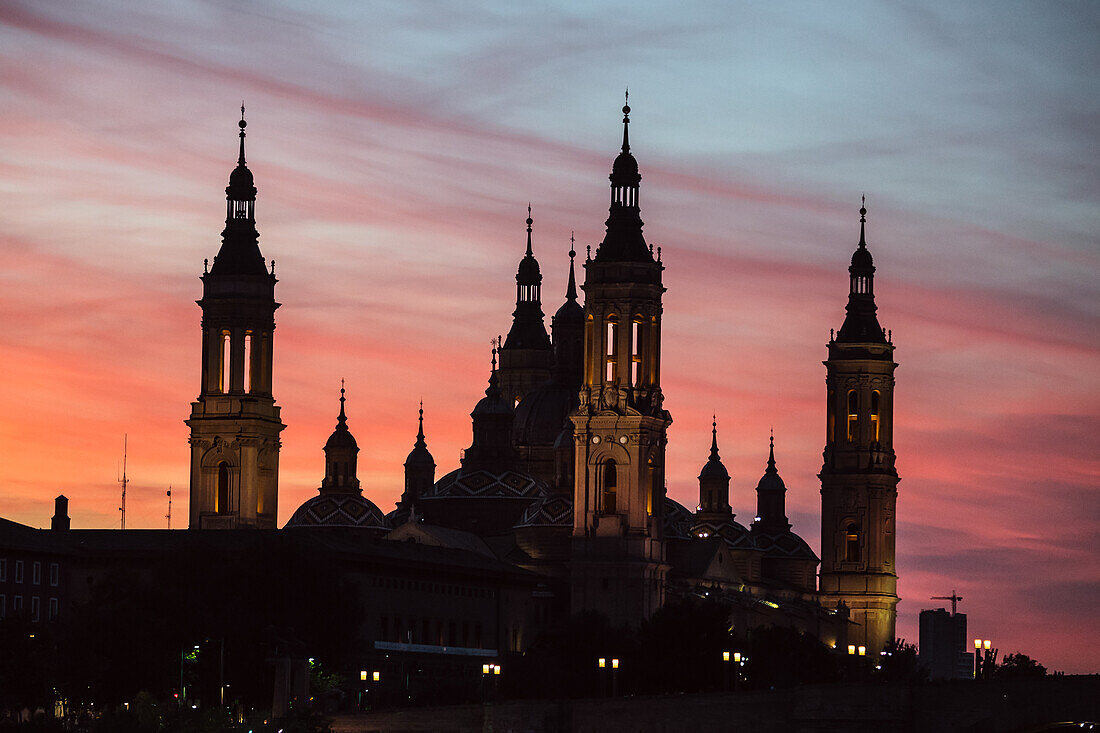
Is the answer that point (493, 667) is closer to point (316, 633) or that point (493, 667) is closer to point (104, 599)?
point (316, 633)

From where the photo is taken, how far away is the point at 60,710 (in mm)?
160625

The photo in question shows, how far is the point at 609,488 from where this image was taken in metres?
198

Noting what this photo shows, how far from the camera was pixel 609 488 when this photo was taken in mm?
198250

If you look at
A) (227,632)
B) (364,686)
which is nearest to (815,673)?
(364,686)

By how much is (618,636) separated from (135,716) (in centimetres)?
5604

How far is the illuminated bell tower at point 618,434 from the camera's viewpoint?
642 feet

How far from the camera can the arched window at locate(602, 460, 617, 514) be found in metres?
197

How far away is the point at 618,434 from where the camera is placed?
641 ft

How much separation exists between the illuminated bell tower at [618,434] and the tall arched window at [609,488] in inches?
2.7

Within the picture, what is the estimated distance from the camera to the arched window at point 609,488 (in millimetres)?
197375

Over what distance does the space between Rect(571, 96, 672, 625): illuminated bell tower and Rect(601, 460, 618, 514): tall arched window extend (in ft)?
0.22

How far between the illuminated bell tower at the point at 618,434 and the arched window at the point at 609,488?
2.7 inches

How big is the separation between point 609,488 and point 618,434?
15.4 feet

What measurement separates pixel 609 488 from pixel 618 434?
15.4 ft
